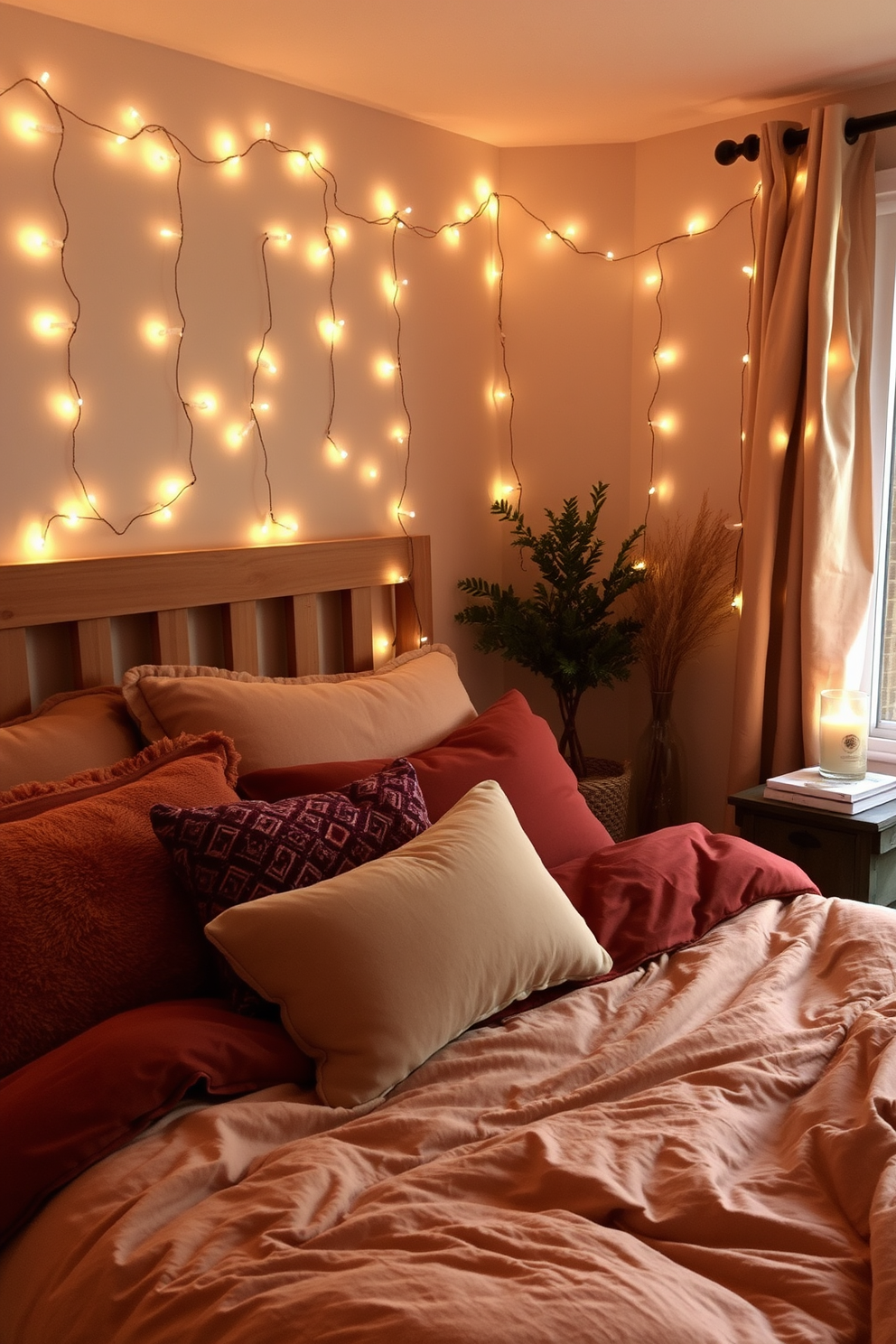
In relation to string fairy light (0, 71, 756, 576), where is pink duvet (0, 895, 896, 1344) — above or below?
below

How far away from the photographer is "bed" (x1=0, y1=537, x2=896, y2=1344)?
3.64ft

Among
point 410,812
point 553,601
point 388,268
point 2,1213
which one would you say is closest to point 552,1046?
point 410,812

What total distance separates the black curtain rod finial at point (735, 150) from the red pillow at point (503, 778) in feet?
5.19

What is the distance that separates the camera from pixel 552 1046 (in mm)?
1601

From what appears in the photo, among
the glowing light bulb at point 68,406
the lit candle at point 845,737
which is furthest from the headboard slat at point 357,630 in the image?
the lit candle at point 845,737

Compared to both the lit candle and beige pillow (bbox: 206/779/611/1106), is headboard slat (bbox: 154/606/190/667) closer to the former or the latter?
beige pillow (bbox: 206/779/611/1106)

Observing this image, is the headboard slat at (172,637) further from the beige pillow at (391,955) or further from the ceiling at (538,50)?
the ceiling at (538,50)

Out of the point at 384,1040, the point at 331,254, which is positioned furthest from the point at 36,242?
the point at 384,1040

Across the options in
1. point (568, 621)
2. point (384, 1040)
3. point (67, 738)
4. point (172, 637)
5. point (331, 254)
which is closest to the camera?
point (384, 1040)

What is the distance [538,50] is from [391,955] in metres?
2.04

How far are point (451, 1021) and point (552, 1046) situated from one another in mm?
152

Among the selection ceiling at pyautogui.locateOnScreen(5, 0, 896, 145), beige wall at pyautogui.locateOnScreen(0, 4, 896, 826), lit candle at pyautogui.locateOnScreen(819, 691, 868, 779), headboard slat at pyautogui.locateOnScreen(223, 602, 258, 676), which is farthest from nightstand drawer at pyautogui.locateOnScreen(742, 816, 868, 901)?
ceiling at pyautogui.locateOnScreen(5, 0, 896, 145)

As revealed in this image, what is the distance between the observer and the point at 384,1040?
1502 millimetres

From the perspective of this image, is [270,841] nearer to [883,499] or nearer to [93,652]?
[93,652]
